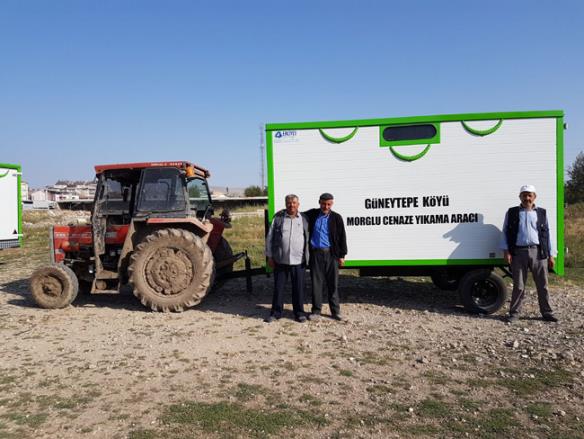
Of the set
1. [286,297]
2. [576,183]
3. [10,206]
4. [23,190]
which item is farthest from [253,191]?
[286,297]

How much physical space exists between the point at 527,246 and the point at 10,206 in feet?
39.7

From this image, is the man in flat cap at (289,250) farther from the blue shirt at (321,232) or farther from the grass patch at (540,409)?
the grass patch at (540,409)

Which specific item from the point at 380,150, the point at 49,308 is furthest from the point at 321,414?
the point at 49,308

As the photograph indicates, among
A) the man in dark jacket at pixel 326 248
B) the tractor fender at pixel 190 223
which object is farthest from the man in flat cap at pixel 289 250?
the tractor fender at pixel 190 223

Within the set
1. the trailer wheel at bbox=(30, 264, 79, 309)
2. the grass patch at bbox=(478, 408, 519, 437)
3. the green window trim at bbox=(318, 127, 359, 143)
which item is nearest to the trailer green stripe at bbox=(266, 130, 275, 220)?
the green window trim at bbox=(318, 127, 359, 143)

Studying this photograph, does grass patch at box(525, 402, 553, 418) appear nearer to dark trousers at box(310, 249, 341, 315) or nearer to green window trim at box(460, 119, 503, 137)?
dark trousers at box(310, 249, 341, 315)

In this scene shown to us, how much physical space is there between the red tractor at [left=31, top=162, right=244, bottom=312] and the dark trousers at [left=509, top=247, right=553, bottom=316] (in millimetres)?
4193

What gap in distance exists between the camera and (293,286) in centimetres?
570

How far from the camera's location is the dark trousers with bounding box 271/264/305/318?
18.6 feet

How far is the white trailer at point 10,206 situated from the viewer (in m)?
11.0

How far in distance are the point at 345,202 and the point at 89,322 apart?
396cm

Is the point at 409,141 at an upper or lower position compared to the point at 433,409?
upper

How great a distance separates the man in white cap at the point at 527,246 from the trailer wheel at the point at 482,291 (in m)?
0.31

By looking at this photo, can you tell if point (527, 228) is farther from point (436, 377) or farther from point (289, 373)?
point (289, 373)
